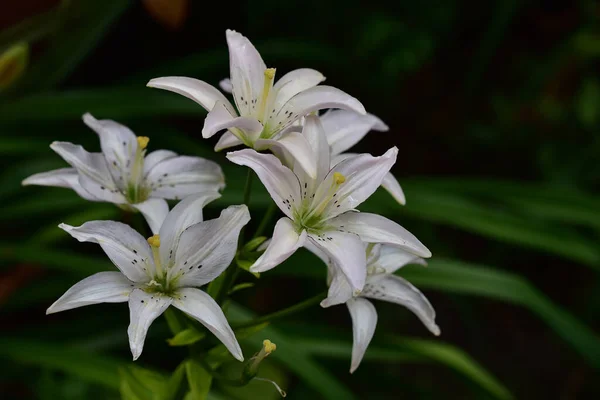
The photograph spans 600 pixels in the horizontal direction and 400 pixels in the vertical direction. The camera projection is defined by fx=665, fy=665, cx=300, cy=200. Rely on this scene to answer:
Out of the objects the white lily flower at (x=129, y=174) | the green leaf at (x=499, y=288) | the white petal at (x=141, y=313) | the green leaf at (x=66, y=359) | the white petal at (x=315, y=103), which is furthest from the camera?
the green leaf at (x=499, y=288)

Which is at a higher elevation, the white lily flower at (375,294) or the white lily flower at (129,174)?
the white lily flower at (129,174)

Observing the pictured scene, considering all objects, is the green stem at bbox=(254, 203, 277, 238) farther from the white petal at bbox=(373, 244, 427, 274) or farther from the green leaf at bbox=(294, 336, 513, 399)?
the green leaf at bbox=(294, 336, 513, 399)

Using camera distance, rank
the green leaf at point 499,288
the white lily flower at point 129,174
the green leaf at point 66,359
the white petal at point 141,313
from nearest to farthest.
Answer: the white petal at point 141,313 → the white lily flower at point 129,174 → the green leaf at point 66,359 → the green leaf at point 499,288

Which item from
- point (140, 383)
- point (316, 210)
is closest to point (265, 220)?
point (316, 210)

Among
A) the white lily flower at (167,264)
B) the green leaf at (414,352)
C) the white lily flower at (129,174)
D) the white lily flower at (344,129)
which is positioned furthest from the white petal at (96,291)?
the green leaf at (414,352)

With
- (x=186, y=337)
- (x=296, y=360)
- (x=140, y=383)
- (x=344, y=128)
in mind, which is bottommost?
(x=296, y=360)

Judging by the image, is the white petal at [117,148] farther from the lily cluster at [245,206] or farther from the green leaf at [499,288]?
the green leaf at [499,288]

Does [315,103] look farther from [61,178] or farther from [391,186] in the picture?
[61,178]

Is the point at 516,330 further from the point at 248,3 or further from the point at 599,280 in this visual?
the point at 248,3
